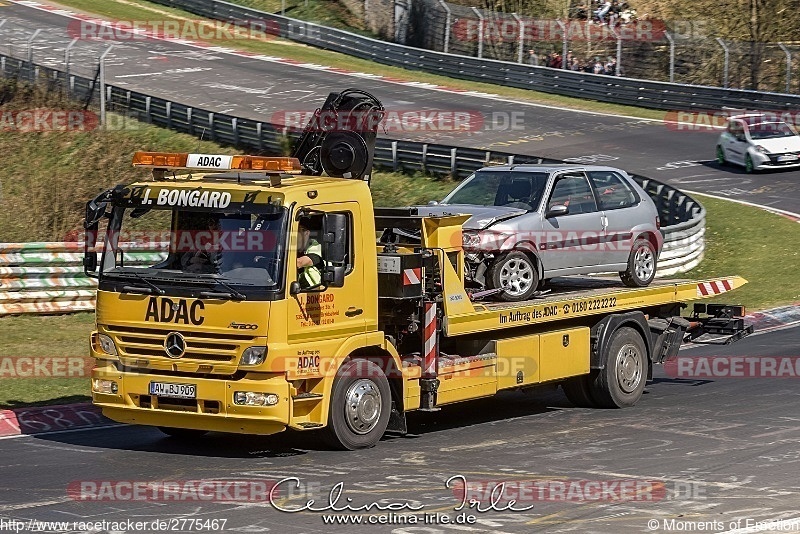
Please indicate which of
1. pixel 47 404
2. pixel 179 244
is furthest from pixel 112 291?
pixel 47 404

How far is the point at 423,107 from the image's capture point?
43156 millimetres

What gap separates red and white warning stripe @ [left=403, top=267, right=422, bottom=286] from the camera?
1225 centimetres

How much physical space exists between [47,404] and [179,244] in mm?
3709

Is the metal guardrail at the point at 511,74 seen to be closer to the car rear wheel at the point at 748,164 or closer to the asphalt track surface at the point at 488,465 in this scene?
the car rear wheel at the point at 748,164

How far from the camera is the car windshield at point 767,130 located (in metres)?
34.8

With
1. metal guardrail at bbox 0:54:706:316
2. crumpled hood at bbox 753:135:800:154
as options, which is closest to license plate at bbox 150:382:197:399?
metal guardrail at bbox 0:54:706:316

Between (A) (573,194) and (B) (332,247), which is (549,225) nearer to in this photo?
(A) (573,194)

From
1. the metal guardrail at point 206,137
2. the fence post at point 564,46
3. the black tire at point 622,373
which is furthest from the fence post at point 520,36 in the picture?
the black tire at point 622,373

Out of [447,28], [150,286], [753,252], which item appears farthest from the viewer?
[447,28]

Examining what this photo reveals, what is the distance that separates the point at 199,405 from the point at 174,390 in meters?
0.27

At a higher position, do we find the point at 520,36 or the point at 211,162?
the point at 520,36

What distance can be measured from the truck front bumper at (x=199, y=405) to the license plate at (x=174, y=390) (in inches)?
1.4

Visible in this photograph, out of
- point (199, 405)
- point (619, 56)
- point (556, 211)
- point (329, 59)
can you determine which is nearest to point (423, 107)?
point (619, 56)

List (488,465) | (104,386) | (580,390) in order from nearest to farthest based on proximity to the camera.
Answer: (488,465) → (104,386) → (580,390)
